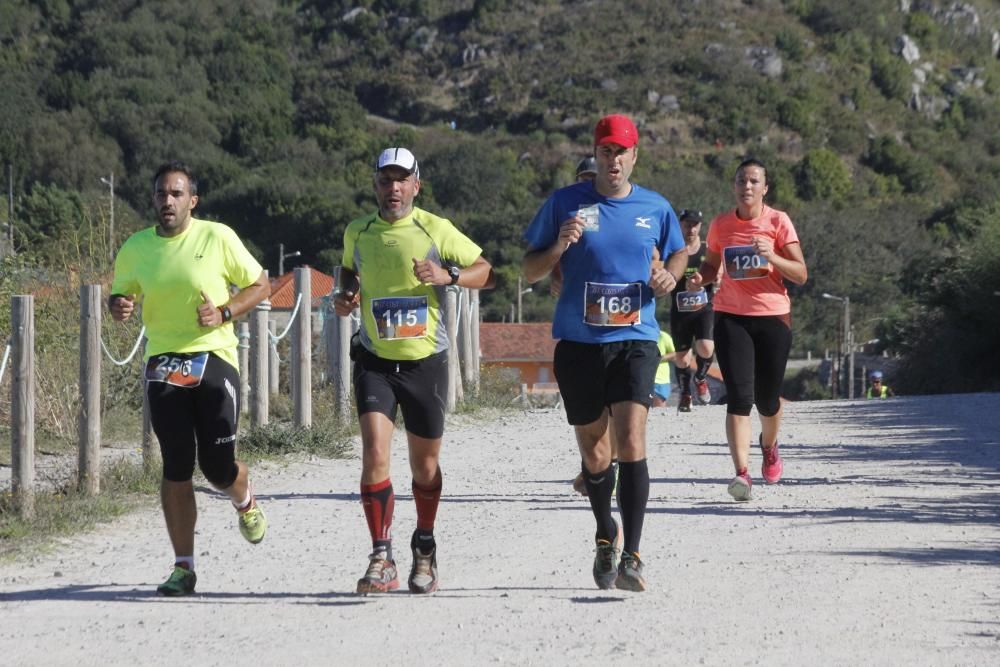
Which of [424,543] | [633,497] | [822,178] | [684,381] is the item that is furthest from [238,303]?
[822,178]

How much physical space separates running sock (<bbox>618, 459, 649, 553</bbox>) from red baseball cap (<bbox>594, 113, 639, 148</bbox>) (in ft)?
4.82

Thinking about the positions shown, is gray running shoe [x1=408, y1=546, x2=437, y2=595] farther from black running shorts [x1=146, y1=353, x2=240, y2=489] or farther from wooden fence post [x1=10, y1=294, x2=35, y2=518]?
wooden fence post [x1=10, y1=294, x2=35, y2=518]

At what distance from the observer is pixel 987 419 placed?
742 inches

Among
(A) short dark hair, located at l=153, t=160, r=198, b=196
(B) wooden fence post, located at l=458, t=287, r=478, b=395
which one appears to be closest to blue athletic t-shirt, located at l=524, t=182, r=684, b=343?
(A) short dark hair, located at l=153, t=160, r=198, b=196

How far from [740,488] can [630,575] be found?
340cm

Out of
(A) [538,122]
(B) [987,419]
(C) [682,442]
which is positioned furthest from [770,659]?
(A) [538,122]

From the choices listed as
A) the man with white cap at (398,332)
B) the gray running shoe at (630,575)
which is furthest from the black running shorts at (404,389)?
the gray running shoe at (630,575)

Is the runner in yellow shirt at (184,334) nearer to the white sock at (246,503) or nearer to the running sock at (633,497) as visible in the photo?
the white sock at (246,503)

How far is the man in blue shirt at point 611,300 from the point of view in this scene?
26.1 feet

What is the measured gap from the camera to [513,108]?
129000mm

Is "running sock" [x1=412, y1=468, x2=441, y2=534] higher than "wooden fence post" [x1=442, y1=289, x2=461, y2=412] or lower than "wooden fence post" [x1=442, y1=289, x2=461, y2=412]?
lower

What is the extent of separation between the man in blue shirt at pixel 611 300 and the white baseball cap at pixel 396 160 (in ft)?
2.14

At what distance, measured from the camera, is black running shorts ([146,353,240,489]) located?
8.21 metres

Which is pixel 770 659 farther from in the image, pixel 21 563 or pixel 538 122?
pixel 538 122
